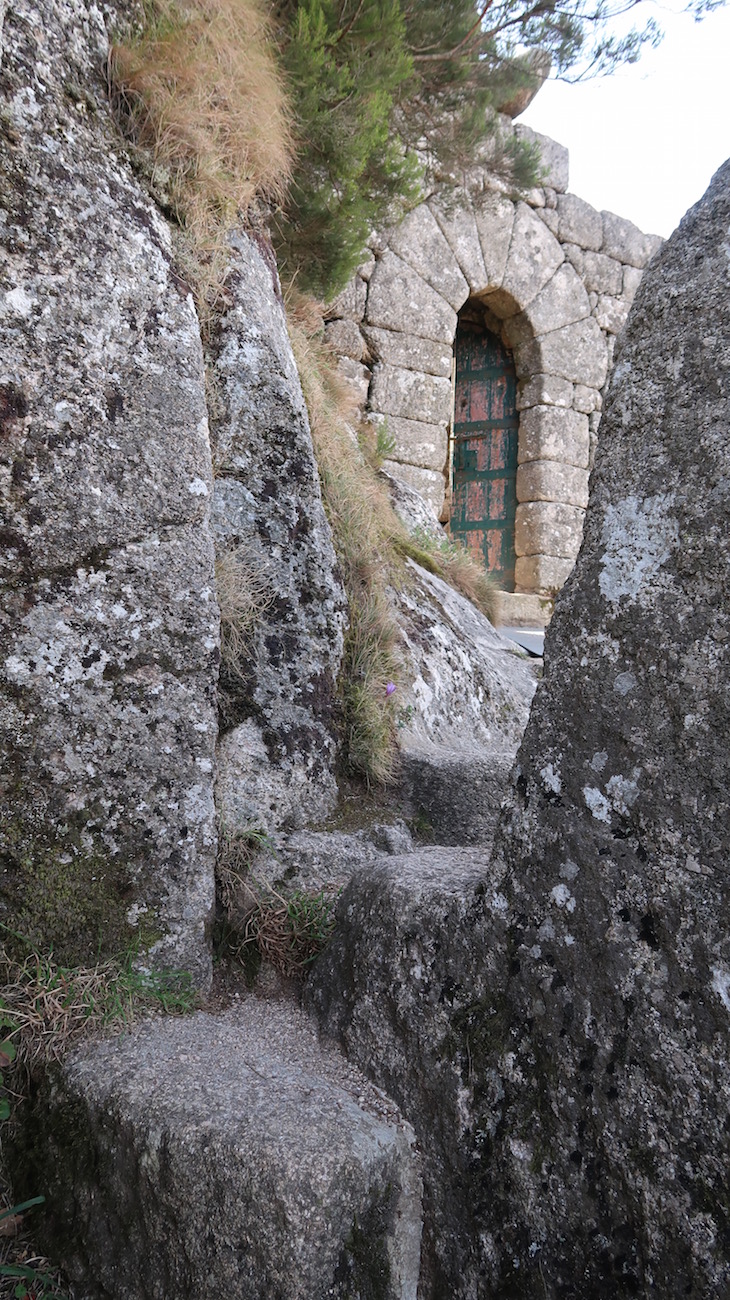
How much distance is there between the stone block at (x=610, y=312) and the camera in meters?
8.34

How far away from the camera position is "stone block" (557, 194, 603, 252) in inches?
316

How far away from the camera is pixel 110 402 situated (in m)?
1.74

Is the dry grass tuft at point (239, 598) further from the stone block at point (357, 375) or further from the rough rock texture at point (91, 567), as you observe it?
the stone block at point (357, 375)

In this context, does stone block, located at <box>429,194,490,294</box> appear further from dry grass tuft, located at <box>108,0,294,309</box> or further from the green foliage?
dry grass tuft, located at <box>108,0,294,309</box>

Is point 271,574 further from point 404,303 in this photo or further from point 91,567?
point 404,303

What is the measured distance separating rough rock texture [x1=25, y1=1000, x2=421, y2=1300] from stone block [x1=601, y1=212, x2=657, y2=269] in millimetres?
8633

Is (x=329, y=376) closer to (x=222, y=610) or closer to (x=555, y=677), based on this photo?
(x=222, y=610)

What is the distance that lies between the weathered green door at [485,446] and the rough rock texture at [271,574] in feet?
19.6

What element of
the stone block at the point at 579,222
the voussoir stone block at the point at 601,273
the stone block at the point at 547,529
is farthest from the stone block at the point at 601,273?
the stone block at the point at 547,529

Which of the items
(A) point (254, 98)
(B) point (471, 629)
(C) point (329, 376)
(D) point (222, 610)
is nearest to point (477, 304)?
(C) point (329, 376)

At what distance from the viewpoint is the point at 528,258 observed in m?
7.75

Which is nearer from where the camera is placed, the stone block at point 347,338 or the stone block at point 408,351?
the stone block at point 347,338

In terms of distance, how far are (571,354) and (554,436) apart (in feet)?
2.63

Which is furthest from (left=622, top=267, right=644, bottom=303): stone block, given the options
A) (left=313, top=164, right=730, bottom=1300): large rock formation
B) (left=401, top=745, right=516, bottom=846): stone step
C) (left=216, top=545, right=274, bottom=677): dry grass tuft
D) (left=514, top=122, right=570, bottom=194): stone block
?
(left=313, top=164, right=730, bottom=1300): large rock formation
